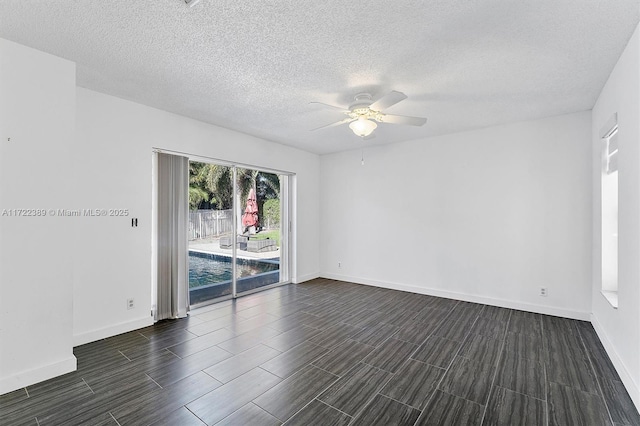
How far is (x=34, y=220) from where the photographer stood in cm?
235

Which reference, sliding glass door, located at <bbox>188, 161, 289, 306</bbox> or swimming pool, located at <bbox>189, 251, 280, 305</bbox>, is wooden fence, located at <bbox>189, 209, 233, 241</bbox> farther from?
swimming pool, located at <bbox>189, 251, 280, 305</bbox>

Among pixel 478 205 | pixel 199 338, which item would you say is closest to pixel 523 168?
pixel 478 205

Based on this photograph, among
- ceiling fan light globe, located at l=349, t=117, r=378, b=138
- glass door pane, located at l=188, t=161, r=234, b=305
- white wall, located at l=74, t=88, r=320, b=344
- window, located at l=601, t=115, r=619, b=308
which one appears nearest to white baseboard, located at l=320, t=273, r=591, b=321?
window, located at l=601, t=115, r=619, b=308

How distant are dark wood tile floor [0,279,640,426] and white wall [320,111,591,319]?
0.62 m

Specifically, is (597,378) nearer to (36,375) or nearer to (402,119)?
(402,119)

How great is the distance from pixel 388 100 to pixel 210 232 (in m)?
3.17

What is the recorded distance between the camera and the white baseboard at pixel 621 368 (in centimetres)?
204

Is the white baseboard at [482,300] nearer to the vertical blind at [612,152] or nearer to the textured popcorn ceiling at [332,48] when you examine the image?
the vertical blind at [612,152]

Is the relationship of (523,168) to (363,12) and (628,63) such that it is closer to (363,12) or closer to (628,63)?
(628,63)

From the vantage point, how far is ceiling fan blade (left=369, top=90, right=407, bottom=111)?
2455 millimetres

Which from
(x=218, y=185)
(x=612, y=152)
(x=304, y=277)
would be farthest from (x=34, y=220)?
(x=612, y=152)

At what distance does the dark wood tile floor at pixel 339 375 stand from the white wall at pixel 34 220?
26cm

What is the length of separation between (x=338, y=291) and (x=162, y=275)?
2.76m

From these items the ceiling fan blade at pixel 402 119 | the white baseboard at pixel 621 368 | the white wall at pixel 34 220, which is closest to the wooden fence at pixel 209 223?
the white wall at pixel 34 220
